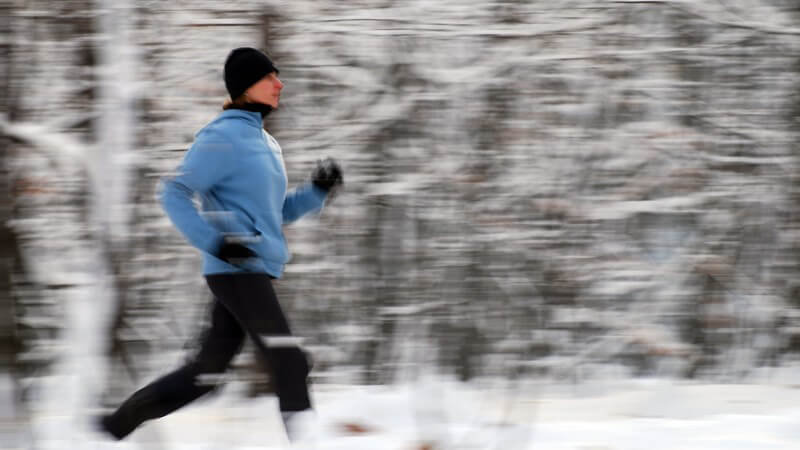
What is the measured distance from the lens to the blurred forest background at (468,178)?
4.75m

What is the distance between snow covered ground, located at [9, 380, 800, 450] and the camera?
A: 3719 millimetres

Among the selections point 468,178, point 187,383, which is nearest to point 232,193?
point 187,383

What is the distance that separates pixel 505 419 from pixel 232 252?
119 centimetres

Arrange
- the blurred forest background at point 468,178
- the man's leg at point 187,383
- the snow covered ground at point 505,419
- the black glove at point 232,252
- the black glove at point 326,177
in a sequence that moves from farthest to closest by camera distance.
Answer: the blurred forest background at point 468,178
the snow covered ground at point 505,419
the black glove at point 326,177
the man's leg at point 187,383
the black glove at point 232,252

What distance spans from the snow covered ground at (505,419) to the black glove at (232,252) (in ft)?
2.26

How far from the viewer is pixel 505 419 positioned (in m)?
3.54

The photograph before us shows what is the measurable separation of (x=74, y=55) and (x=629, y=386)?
315cm

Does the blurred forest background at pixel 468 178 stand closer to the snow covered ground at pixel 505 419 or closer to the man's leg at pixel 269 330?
the snow covered ground at pixel 505 419

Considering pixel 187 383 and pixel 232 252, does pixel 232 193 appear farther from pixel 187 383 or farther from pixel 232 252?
pixel 187 383

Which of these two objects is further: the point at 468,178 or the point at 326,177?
the point at 468,178

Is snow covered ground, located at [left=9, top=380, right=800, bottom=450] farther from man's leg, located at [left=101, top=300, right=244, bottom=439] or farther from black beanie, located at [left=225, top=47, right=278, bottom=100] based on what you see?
black beanie, located at [left=225, top=47, right=278, bottom=100]

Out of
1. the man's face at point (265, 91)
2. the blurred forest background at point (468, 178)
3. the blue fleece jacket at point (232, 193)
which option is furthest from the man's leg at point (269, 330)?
the blurred forest background at point (468, 178)

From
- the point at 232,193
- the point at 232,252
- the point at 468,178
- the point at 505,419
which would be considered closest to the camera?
the point at 232,252

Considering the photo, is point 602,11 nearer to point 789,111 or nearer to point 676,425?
point 789,111
